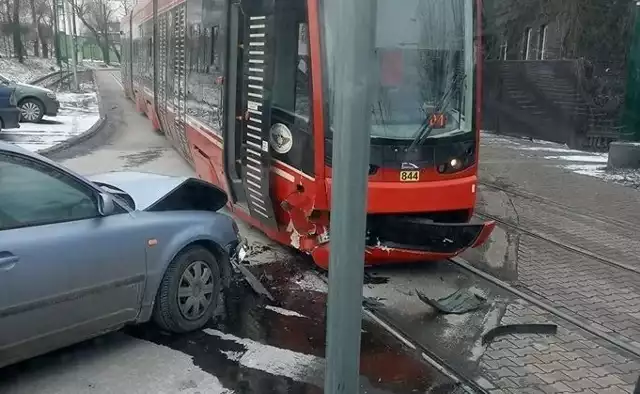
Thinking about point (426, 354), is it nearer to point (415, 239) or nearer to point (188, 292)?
point (415, 239)

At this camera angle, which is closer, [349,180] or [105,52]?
[349,180]

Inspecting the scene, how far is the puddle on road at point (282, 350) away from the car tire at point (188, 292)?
0.13 metres

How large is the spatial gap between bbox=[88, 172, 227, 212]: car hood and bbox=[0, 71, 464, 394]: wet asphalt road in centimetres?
98

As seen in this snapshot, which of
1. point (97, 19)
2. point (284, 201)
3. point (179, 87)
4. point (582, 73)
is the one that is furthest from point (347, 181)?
point (97, 19)

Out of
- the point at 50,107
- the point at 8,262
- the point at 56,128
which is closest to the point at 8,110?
the point at 56,128

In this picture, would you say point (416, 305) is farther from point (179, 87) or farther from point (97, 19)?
point (97, 19)

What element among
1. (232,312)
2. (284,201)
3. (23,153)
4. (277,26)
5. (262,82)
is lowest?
(232,312)

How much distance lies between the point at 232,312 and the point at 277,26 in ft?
8.83

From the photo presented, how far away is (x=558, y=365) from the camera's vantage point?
4.95 metres

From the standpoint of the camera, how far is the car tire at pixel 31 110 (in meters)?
20.2

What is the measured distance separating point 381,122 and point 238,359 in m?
2.60

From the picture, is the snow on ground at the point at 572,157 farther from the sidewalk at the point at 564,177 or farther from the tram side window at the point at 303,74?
the tram side window at the point at 303,74

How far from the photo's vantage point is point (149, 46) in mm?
16359

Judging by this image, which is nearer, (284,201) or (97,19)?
(284,201)
